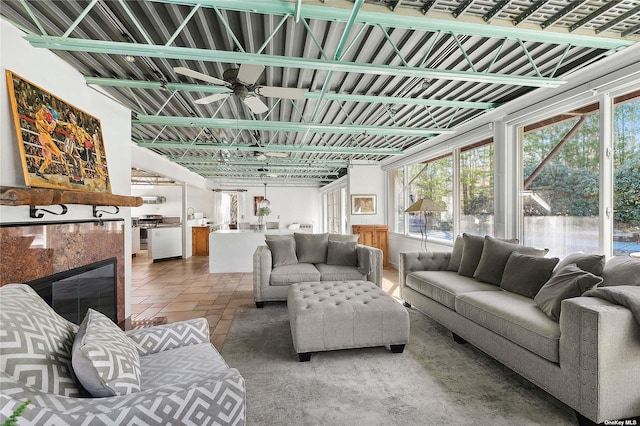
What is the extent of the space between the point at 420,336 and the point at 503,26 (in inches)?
109

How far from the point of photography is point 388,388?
1.98 metres

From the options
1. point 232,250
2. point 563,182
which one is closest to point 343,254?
point 563,182

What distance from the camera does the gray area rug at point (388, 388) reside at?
1.71 metres

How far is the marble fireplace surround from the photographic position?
1880mm

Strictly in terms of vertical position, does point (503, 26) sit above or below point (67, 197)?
above

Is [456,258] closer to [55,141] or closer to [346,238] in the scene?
[346,238]

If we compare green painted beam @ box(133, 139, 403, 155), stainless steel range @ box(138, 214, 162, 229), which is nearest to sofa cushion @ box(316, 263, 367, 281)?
green painted beam @ box(133, 139, 403, 155)

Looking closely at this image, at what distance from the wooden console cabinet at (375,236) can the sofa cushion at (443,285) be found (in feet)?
10.4

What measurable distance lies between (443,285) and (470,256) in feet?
2.07

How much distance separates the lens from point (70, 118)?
2514mm

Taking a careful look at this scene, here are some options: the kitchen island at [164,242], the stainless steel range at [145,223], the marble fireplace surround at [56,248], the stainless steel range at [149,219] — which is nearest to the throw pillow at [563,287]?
the marble fireplace surround at [56,248]

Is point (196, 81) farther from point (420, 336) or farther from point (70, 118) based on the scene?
point (420, 336)

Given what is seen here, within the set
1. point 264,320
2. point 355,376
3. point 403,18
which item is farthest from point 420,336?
point 403,18

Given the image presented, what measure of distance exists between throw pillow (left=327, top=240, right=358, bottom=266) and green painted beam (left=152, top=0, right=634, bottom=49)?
2755 millimetres
